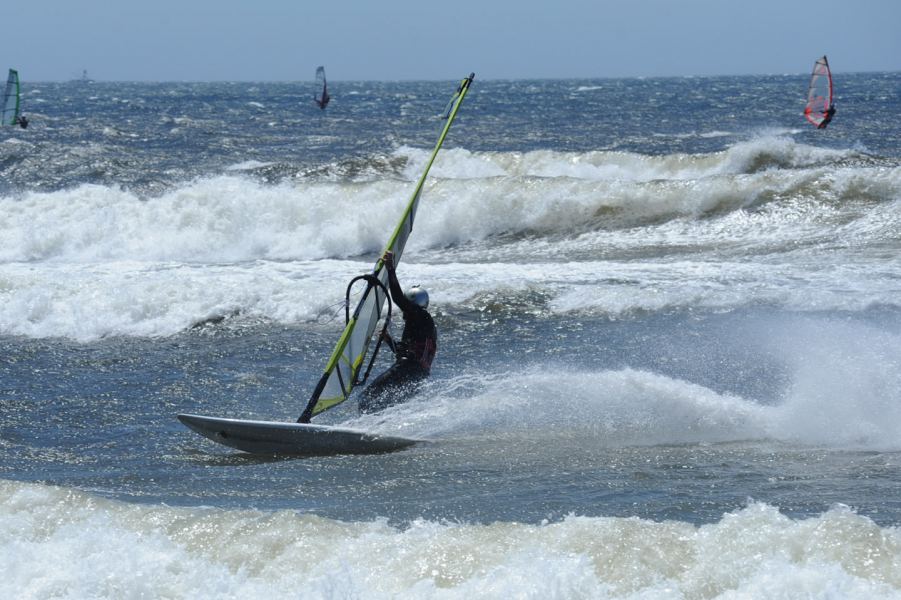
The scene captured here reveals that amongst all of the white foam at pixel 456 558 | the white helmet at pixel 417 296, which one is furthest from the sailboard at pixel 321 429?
the white foam at pixel 456 558

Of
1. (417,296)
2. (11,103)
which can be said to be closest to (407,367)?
(417,296)

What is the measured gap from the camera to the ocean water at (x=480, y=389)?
5.22 metres

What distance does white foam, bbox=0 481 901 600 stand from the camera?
16.1 feet

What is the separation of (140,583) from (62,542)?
64 centimetres

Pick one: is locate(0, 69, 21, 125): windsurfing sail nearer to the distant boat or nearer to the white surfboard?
the distant boat

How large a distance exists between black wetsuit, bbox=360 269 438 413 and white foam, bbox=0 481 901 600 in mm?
2358

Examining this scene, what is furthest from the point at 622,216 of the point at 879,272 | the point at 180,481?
the point at 180,481

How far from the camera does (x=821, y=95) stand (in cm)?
2448

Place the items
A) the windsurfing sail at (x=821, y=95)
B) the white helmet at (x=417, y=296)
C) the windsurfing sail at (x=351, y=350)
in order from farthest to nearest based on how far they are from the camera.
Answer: the windsurfing sail at (x=821, y=95) → the white helmet at (x=417, y=296) → the windsurfing sail at (x=351, y=350)

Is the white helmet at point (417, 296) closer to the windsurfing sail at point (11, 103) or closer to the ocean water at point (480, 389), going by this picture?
the ocean water at point (480, 389)

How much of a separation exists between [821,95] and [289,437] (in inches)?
797

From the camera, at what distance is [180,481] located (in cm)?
694

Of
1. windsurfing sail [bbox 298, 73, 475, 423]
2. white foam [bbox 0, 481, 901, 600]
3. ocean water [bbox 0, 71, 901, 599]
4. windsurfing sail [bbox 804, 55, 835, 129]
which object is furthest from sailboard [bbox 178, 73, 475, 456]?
windsurfing sail [bbox 804, 55, 835, 129]

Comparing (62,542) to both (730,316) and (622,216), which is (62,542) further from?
(622,216)
